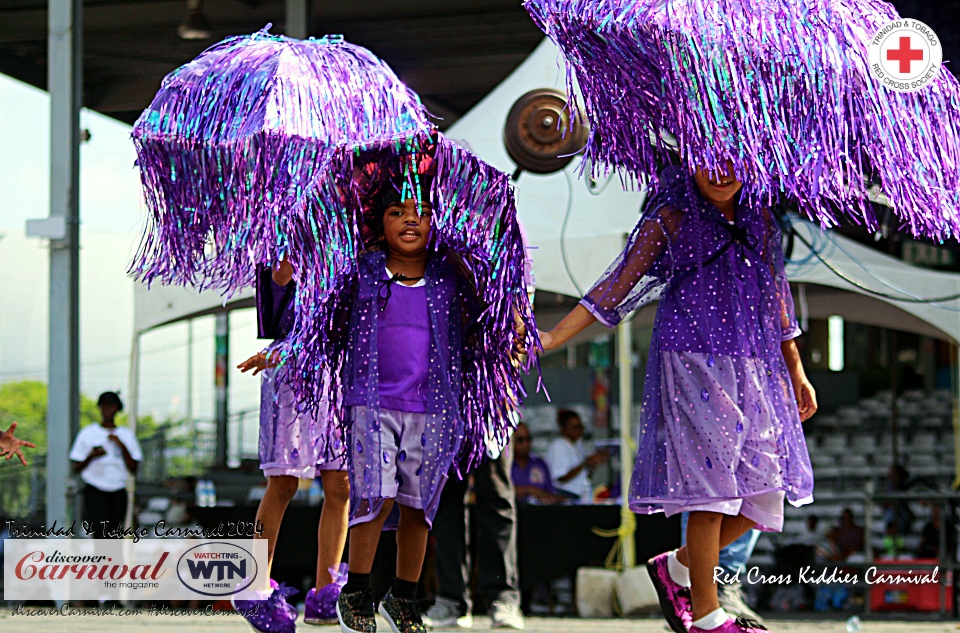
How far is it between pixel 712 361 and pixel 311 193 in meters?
1.34

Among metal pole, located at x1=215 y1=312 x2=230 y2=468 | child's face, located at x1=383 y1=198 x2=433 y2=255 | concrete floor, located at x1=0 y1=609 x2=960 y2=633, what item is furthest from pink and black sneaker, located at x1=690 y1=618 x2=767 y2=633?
metal pole, located at x1=215 y1=312 x2=230 y2=468

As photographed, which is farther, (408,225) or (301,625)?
(301,625)

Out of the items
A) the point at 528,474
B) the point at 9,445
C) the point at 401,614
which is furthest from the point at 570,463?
the point at 9,445

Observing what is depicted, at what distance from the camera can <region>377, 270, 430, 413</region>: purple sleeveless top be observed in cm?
365

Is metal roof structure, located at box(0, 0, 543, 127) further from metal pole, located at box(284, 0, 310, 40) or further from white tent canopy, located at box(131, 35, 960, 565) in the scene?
white tent canopy, located at box(131, 35, 960, 565)

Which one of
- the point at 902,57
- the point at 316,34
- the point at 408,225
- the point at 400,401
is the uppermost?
the point at 316,34

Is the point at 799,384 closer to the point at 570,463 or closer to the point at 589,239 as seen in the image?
the point at 589,239

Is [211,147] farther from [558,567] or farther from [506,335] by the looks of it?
[558,567]

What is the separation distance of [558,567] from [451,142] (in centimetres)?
343

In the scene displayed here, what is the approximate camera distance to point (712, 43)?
3.09 m

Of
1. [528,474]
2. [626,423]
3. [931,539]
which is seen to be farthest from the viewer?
[931,539]

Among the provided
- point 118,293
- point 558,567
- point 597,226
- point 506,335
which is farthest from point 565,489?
point 506,335

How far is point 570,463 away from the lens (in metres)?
7.57

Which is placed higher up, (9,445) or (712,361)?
(712,361)
